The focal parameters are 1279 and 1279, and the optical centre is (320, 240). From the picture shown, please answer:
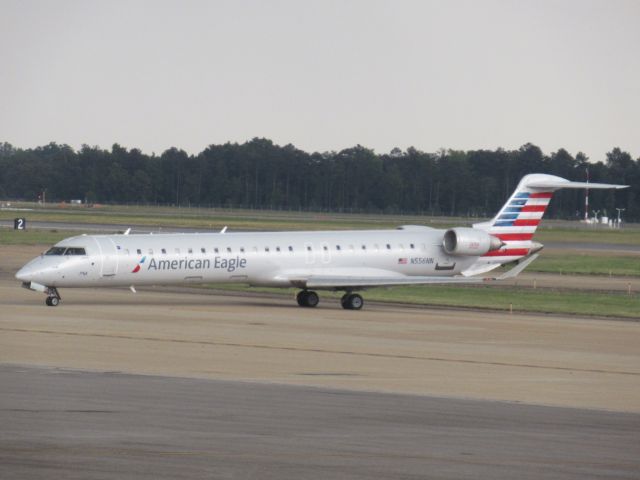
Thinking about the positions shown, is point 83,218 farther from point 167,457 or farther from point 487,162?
point 167,457

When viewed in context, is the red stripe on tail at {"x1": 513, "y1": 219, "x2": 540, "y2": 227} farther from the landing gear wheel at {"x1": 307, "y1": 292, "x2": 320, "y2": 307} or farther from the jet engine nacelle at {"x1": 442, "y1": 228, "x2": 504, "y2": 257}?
the landing gear wheel at {"x1": 307, "y1": 292, "x2": 320, "y2": 307}

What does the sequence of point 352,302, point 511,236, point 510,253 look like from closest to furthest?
point 352,302 → point 510,253 → point 511,236

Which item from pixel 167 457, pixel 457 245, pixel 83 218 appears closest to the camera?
pixel 167 457

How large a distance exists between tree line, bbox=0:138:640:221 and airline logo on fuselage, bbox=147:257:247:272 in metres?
131

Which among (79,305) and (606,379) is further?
(79,305)

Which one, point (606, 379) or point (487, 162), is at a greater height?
point (487, 162)

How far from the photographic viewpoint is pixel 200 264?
46.3 meters

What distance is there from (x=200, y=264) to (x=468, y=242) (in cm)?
1114

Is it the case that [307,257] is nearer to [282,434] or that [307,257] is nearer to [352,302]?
[352,302]

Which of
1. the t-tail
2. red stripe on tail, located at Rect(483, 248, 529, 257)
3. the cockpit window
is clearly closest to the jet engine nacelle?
red stripe on tail, located at Rect(483, 248, 529, 257)

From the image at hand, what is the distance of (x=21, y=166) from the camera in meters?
190

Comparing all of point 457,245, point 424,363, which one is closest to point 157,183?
point 457,245

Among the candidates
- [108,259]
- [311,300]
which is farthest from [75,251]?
[311,300]

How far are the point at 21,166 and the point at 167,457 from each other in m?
179
